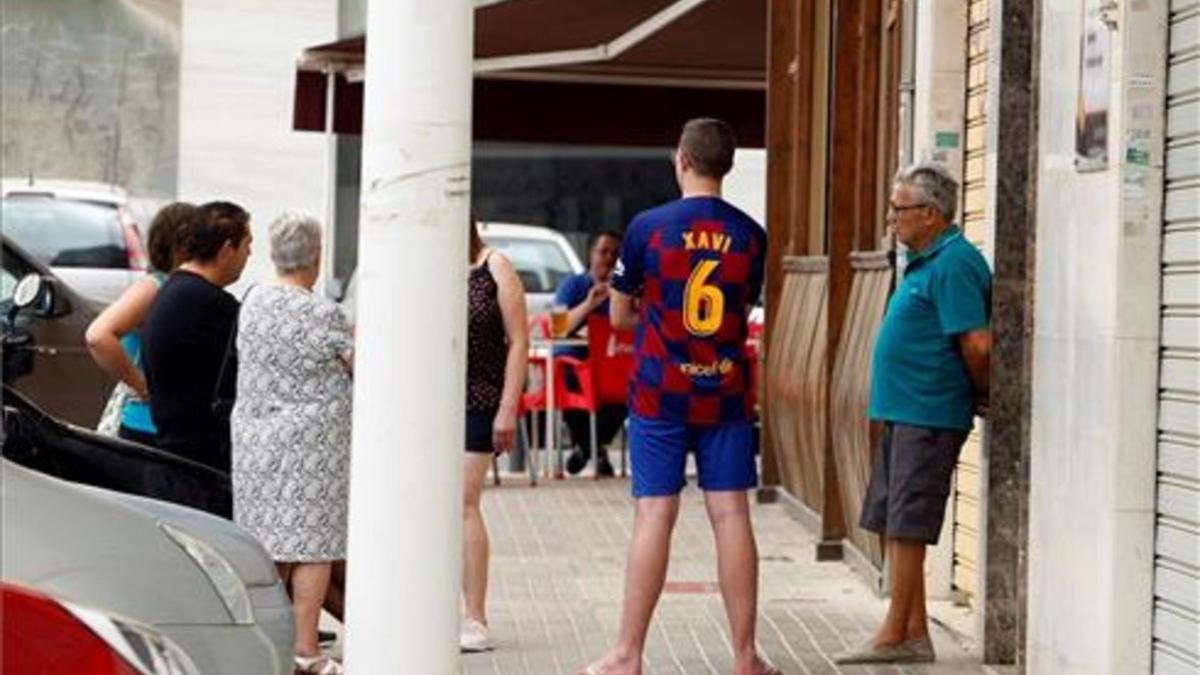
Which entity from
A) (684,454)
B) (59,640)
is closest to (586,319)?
(684,454)

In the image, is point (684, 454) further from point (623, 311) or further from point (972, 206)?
point (972, 206)

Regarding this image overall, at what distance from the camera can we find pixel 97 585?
5191 millimetres

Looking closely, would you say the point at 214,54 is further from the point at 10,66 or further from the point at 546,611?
the point at 546,611

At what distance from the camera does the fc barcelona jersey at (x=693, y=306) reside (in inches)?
337

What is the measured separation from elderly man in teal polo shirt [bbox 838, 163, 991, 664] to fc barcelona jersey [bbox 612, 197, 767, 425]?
641mm

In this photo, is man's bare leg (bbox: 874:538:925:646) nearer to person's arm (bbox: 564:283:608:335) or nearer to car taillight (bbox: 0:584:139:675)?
car taillight (bbox: 0:584:139:675)

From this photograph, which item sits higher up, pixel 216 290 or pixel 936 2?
pixel 936 2

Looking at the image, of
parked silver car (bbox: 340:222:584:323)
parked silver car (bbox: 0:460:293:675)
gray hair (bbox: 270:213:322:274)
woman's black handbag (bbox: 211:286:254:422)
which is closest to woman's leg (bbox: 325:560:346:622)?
woman's black handbag (bbox: 211:286:254:422)

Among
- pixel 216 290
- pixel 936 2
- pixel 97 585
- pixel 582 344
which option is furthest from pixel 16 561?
pixel 582 344

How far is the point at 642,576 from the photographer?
8.68 m

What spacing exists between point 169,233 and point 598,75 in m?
9.97

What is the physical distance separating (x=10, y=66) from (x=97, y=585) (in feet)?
74.4

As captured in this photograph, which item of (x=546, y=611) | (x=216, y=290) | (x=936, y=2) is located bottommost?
(x=546, y=611)

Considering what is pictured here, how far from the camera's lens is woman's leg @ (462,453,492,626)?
378 inches
